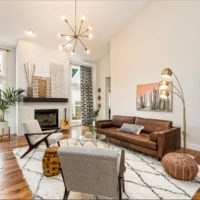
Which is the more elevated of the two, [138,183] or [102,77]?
[102,77]

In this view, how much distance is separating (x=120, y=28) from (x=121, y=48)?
759 mm

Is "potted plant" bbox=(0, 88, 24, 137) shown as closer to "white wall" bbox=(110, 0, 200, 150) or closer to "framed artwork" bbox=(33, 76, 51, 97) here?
"framed artwork" bbox=(33, 76, 51, 97)

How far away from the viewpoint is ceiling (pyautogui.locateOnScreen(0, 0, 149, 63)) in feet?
11.8

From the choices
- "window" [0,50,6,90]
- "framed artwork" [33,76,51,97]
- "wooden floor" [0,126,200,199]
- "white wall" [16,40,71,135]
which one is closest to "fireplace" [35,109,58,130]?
"white wall" [16,40,71,135]

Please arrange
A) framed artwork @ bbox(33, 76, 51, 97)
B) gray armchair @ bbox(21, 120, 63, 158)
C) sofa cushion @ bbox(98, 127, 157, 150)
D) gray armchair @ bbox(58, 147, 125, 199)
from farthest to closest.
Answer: framed artwork @ bbox(33, 76, 51, 97), gray armchair @ bbox(21, 120, 63, 158), sofa cushion @ bbox(98, 127, 157, 150), gray armchair @ bbox(58, 147, 125, 199)

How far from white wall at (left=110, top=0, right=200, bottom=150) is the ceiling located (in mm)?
510

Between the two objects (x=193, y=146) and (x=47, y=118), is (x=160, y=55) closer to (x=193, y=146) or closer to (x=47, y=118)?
(x=193, y=146)

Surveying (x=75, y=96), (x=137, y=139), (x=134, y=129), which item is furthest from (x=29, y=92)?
(x=137, y=139)

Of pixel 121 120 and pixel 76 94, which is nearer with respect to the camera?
pixel 121 120

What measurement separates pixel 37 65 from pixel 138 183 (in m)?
5.20

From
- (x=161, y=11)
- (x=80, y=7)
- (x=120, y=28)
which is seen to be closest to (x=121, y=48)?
(x=120, y=28)

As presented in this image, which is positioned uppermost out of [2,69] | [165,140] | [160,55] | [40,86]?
[160,55]

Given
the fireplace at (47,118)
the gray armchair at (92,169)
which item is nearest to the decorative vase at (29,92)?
the fireplace at (47,118)

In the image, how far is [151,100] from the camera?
13.2 ft
